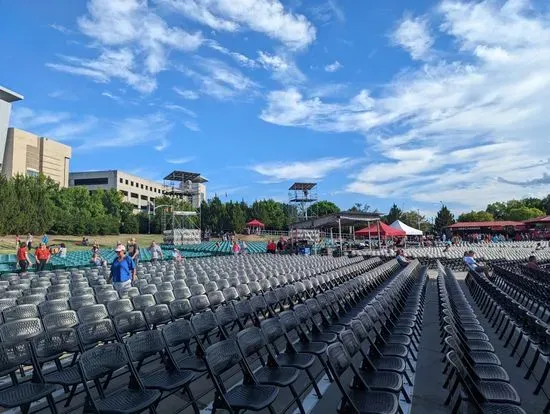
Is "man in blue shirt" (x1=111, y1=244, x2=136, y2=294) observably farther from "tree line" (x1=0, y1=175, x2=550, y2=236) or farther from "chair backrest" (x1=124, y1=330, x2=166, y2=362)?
"tree line" (x1=0, y1=175, x2=550, y2=236)

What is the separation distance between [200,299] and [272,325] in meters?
1.88

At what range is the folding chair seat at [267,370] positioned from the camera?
11.3ft

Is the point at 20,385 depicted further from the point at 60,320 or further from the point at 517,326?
the point at 517,326

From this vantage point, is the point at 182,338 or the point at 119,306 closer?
the point at 182,338

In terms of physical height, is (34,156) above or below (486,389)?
above

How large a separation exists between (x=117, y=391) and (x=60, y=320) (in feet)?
5.24

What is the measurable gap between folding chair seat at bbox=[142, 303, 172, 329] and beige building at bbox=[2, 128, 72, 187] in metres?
75.4

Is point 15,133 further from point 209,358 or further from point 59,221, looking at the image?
point 209,358

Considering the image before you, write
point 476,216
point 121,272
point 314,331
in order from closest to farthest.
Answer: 1. point 314,331
2. point 121,272
3. point 476,216

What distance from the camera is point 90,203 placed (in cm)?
6266

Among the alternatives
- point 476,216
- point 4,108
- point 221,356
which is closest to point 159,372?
point 221,356

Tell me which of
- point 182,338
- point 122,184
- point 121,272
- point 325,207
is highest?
point 122,184

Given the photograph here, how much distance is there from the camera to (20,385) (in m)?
3.27

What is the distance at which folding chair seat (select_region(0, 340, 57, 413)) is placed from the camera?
9.77ft
